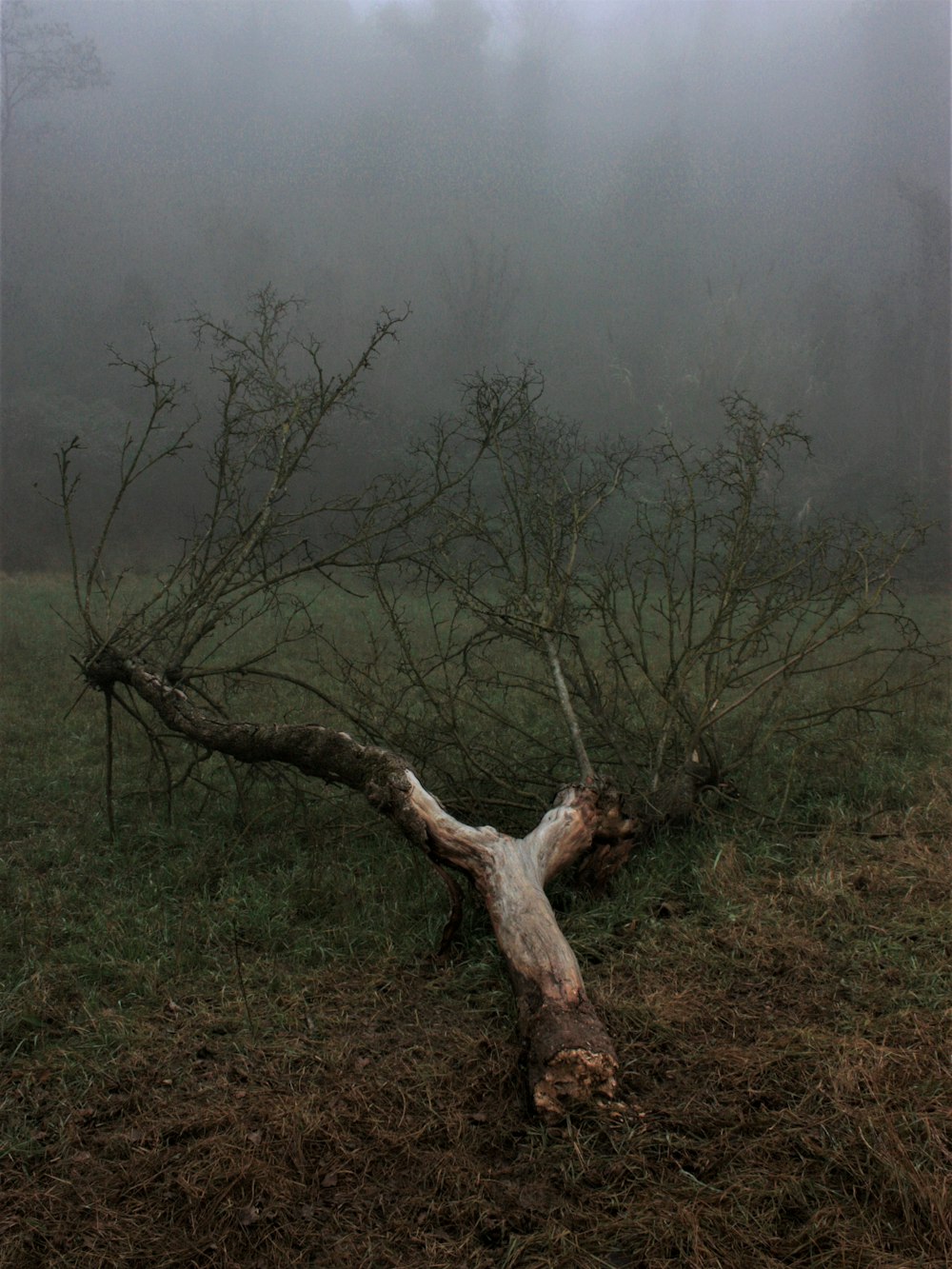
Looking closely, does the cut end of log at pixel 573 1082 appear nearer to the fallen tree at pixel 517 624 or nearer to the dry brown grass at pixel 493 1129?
the dry brown grass at pixel 493 1129

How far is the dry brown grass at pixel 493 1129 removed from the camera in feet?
8.00

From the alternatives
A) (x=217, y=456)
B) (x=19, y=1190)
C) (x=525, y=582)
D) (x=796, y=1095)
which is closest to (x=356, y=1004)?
(x=19, y=1190)

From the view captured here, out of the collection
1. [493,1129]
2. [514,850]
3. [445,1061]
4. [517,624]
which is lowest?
[493,1129]

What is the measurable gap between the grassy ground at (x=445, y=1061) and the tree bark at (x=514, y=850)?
5.4 inches

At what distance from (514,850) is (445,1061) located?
1.04 meters

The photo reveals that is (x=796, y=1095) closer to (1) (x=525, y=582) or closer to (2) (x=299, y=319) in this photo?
(1) (x=525, y=582)

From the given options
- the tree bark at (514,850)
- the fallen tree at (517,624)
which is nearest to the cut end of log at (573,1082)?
the tree bark at (514,850)

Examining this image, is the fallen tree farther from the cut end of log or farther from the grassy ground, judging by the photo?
the cut end of log

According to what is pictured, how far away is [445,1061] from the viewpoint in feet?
10.6

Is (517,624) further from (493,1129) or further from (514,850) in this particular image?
(493,1129)

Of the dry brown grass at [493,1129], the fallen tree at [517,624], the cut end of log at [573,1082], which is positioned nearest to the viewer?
the dry brown grass at [493,1129]

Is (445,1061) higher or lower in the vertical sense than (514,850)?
lower

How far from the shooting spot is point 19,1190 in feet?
8.64

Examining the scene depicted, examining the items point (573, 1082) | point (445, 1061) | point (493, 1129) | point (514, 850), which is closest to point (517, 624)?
point (514, 850)
